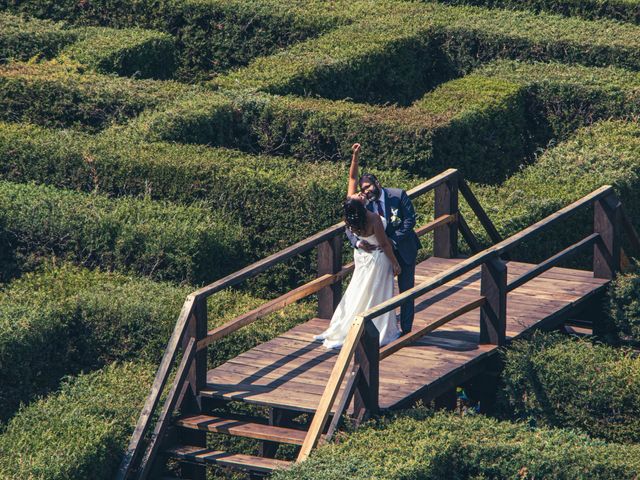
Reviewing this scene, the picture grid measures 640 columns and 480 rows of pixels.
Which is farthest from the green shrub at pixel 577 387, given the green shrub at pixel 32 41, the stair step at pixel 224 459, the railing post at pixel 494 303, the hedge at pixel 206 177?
the green shrub at pixel 32 41

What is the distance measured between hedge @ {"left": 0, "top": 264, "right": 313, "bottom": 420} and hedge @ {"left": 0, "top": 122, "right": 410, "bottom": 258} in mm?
2297

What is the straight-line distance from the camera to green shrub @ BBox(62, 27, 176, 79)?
76.4ft

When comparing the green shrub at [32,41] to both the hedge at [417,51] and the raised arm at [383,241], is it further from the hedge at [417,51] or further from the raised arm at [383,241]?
the raised arm at [383,241]

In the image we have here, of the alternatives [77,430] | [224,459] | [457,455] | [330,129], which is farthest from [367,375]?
[330,129]

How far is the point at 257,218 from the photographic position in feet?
58.6

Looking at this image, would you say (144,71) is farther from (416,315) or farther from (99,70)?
(416,315)

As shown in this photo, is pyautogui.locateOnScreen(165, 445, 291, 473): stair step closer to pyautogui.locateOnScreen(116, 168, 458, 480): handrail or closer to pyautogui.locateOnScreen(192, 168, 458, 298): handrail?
pyautogui.locateOnScreen(116, 168, 458, 480): handrail

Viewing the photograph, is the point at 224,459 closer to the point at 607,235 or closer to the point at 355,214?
the point at 355,214

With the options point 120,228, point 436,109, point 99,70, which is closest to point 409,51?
point 436,109

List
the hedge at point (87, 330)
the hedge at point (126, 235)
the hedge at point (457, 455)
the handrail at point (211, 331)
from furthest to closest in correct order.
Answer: the hedge at point (126, 235), the hedge at point (87, 330), the handrail at point (211, 331), the hedge at point (457, 455)

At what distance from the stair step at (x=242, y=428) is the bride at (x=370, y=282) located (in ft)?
4.75

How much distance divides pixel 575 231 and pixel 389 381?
19.6ft

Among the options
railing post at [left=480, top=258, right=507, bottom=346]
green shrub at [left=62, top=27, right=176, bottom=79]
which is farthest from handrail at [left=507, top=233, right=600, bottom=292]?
green shrub at [left=62, top=27, right=176, bottom=79]

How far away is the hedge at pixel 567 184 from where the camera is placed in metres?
17.7
